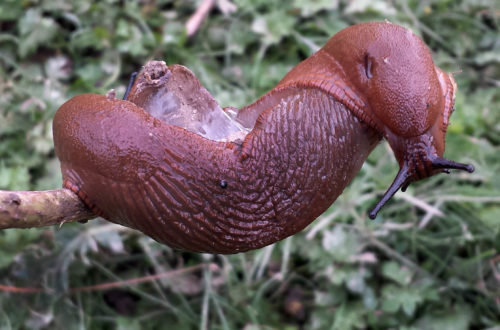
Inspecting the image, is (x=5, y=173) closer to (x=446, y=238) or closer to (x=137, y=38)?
(x=137, y=38)

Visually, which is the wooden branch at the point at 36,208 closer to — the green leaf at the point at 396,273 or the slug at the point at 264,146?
the slug at the point at 264,146

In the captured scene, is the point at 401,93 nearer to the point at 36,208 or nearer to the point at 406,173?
the point at 406,173

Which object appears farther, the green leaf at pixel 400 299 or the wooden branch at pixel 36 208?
the green leaf at pixel 400 299

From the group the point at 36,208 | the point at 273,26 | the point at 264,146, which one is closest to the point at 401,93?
the point at 264,146

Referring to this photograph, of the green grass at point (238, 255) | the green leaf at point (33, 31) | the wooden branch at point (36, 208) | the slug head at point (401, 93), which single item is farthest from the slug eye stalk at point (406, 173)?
the green leaf at point (33, 31)

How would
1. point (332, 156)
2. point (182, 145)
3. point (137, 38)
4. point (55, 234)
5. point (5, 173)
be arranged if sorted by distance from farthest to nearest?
point (137, 38)
point (5, 173)
point (55, 234)
point (332, 156)
point (182, 145)

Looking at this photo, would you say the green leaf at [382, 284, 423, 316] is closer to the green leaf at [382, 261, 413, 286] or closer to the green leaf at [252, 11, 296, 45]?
the green leaf at [382, 261, 413, 286]

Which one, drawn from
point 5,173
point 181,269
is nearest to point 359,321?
point 181,269
